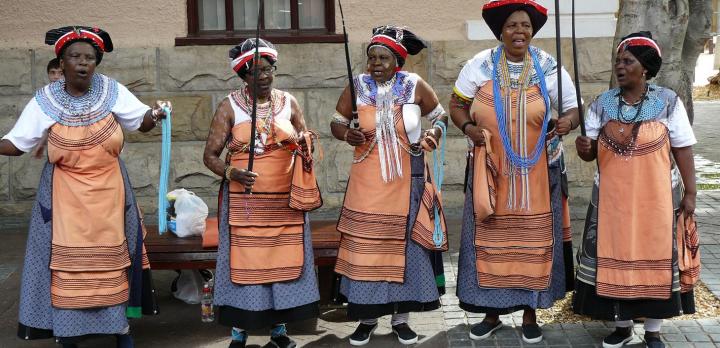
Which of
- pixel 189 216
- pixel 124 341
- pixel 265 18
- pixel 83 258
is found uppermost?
pixel 265 18

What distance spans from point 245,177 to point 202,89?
12.7ft

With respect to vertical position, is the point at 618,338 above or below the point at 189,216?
below

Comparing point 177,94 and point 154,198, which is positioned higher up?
point 177,94

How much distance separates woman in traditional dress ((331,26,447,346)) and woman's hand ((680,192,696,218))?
54.2 inches

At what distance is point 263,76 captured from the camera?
5430 millimetres

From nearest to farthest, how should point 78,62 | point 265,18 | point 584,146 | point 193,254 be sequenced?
point 78,62 → point 584,146 → point 193,254 → point 265,18

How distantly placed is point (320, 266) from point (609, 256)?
1.83 m

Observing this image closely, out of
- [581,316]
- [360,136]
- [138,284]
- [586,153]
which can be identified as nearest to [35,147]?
[138,284]

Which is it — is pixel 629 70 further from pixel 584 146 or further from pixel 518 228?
pixel 518 228

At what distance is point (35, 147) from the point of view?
5309mm

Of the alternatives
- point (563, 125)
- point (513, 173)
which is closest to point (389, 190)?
point (513, 173)

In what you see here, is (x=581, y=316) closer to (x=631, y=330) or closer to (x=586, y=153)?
(x=631, y=330)

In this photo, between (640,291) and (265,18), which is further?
(265,18)

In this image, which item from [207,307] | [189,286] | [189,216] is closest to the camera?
[207,307]
